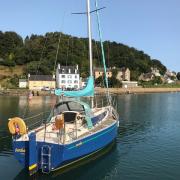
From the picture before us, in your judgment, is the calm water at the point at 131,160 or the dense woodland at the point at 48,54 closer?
the calm water at the point at 131,160

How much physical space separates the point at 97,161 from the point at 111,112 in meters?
9.42

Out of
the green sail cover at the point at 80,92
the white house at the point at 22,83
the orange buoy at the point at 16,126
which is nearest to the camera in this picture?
the orange buoy at the point at 16,126

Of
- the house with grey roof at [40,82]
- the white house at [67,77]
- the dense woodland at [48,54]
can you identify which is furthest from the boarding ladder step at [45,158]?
the dense woodland at [48,54]

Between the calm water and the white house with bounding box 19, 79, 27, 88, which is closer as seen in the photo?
the calm water

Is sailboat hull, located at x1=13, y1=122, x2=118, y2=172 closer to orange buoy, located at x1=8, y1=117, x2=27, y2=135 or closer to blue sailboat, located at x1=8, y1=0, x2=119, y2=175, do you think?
blue sailboat, located at x1=8, y1=0, x2=119, y2=175

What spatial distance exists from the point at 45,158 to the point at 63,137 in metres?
1.87

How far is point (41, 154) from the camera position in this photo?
19562 millimetres

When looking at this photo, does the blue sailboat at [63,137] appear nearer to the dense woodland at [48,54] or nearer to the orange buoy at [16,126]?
A: the orange buoy at [16,126]

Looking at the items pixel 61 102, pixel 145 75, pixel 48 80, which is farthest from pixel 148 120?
pixel 145 75

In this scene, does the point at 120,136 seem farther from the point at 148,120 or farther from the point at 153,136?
the point at 148,120

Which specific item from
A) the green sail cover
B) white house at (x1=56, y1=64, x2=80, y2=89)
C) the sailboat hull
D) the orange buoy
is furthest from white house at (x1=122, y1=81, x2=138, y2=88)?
the orange buoy

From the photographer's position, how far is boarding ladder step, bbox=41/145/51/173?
63.9 feet

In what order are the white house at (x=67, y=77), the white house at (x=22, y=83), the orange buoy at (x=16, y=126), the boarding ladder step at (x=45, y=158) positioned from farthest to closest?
the white house at (x=67, y=77) < the white house at (x=22, y=83) < the orange buoy at (x=16, y=126) < the boarding ladder step at (x=45, y=158)

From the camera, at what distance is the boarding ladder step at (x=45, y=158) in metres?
19.5
